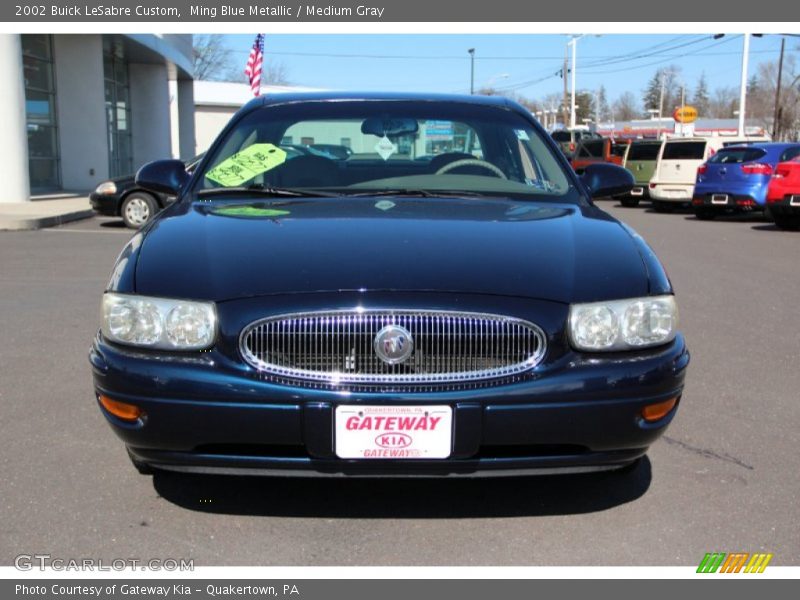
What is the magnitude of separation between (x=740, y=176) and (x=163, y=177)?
586 inches

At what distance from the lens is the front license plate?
103 inches

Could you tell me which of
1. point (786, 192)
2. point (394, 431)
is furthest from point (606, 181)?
point (786, 192)

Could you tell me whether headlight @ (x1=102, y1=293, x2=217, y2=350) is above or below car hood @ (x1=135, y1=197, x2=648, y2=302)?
below

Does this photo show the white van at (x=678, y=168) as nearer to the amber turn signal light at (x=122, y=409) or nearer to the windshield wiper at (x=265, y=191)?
the windshield wiper at (x=265, y=191)

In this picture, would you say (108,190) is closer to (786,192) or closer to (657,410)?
(786,192)

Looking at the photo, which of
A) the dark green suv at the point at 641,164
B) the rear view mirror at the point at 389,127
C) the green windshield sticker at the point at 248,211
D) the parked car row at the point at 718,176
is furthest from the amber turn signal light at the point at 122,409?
the dark green suv at the point at 641,164

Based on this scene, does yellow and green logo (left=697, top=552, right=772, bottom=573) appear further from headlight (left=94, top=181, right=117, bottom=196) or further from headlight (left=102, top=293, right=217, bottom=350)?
headlight (left=94, top=181, right=117, bottom=196)

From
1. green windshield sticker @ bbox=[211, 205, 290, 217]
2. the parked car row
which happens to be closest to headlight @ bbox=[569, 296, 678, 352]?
green windshield sticker @ bbox=[211, 205, 290, 217]

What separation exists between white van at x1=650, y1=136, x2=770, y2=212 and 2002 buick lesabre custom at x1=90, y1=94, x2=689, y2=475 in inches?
688

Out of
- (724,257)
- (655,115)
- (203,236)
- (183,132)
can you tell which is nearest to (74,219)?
(724,257)

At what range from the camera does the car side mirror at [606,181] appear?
14.1 feet

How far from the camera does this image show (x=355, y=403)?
2.62 meters

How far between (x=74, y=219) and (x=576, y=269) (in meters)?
13.7
